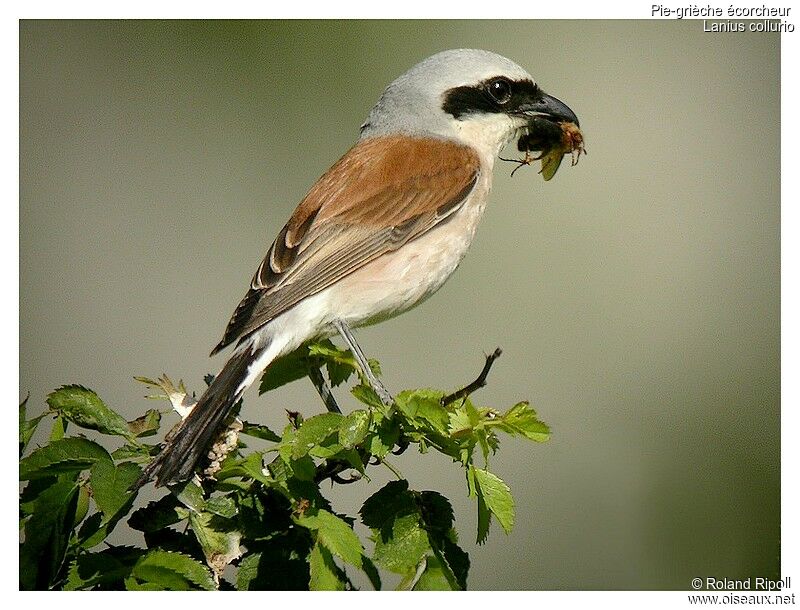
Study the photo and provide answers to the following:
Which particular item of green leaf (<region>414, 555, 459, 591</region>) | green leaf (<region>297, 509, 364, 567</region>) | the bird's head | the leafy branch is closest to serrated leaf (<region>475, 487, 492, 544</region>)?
the leafy branch

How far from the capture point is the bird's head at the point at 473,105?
308 cm

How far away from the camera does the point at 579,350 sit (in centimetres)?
410

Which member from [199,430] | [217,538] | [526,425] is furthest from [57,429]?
[526,425]

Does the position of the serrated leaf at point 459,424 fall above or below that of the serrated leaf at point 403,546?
above

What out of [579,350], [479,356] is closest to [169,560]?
[479,356]

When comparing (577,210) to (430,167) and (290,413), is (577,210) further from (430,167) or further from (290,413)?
(290,413)

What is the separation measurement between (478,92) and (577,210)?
1.43 m

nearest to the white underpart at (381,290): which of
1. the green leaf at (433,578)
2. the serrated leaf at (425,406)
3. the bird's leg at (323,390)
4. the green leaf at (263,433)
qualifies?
the bird's leg at (323,390)

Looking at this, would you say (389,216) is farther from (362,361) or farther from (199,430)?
(199,430)

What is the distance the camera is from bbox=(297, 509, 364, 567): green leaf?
5.35ft

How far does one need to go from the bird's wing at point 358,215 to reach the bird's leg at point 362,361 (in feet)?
0.49

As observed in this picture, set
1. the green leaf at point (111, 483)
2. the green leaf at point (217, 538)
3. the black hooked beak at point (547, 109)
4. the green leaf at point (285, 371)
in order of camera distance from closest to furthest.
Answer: the green leaf at point (111, 483) < the green leaf at point (217, 538) < the green leaf at point (285, 371) < the black hooked beak at point (547, 109)

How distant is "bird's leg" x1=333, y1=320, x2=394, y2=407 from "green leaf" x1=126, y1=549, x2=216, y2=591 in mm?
582

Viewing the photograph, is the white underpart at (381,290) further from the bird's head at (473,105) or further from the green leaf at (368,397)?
the green leaf at (368,397)
